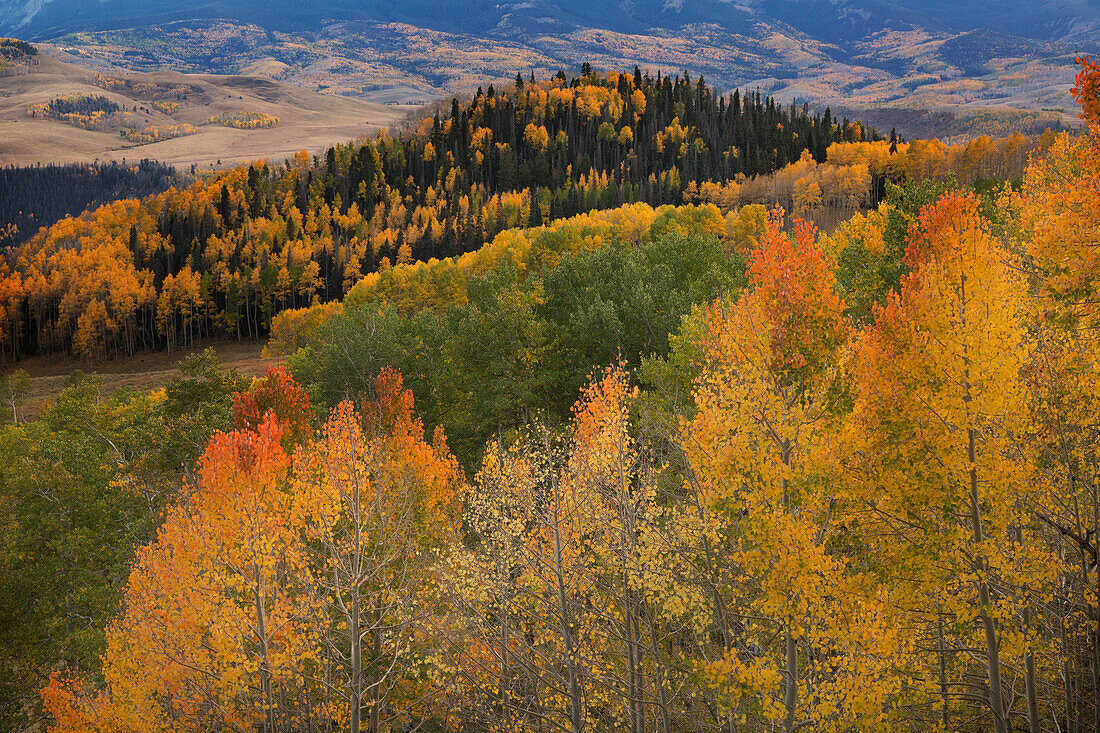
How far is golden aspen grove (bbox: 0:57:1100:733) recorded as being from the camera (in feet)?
47.5

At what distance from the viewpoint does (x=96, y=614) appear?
42.8 metres

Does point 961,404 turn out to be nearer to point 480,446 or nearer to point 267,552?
point 267,552

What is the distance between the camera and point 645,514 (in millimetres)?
19875

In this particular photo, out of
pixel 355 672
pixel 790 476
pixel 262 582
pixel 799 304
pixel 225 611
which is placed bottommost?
pixel 355 672

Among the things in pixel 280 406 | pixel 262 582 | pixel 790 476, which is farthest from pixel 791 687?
pixel 280 406

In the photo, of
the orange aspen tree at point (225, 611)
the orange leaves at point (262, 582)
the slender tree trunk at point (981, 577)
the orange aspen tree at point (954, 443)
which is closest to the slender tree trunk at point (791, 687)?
the orange aspen tree at point (954, 443)

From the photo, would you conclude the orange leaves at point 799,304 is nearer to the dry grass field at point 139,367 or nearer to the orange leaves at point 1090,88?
the orange leaves at point 1090,88

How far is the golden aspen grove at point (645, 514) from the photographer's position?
1448 cm

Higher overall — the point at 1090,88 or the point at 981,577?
the point at 1090,88

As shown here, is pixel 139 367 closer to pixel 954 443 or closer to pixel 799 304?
pixel 799 304

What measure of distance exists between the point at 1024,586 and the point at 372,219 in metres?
186

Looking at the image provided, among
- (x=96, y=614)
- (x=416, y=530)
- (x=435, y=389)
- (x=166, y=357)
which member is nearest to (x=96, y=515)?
(x=96, y=614)

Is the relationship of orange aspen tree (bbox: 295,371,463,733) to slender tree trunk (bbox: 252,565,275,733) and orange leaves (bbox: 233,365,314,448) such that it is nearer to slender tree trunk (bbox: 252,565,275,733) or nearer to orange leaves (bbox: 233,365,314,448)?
slender tree trunk (bbox: 252,565,275,733)

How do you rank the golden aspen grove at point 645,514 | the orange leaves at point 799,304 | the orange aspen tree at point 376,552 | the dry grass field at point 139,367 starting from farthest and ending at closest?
1. the dry grass field at point 139,367
2. the orange aspen tree at point 376,552
3. the golden aspen grove at point 645,514
4. the orange leaves at point 799,304
